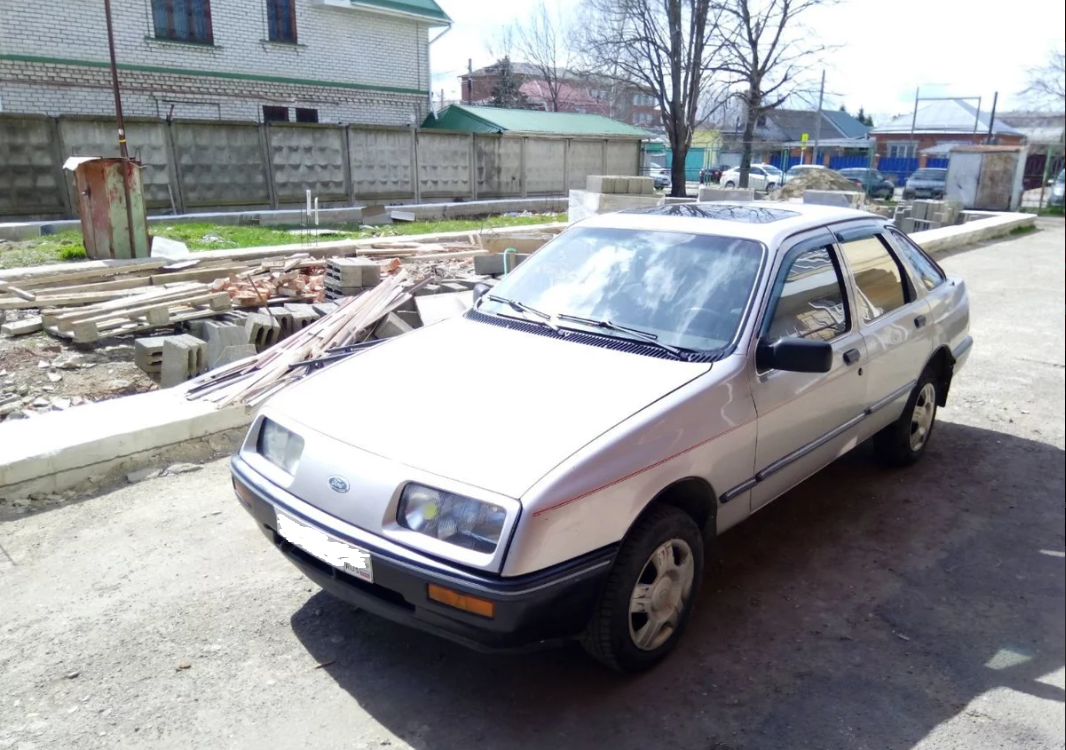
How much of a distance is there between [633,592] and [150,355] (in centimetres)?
538

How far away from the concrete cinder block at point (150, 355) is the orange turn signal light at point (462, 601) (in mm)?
5087

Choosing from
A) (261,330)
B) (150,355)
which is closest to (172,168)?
(261,330)

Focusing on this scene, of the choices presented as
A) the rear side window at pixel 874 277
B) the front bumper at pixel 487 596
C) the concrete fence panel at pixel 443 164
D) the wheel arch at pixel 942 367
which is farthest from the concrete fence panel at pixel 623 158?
the front bumper at pixel 487 596

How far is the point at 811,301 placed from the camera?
4.09 meters

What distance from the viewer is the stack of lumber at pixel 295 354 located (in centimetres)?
571

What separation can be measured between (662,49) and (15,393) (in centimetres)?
2638

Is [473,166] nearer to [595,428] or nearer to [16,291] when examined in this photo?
[16,291]

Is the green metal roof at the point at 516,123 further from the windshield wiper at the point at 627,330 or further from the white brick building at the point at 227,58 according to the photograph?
the windshield wiper at the point at 627,330

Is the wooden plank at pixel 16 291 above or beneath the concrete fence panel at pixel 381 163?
beneath

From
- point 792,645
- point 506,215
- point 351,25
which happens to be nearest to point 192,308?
point 792,645

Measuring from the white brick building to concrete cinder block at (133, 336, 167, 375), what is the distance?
1544 cm

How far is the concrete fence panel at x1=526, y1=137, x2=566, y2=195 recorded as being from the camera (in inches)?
946

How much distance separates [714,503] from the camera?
11.3 ft

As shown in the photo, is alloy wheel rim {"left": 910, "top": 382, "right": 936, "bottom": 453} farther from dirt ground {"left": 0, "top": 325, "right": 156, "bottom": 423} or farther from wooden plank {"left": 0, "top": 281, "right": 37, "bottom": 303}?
wooden plank {"left": 0, "top": 281, "right": 37, "bottom": 303}
